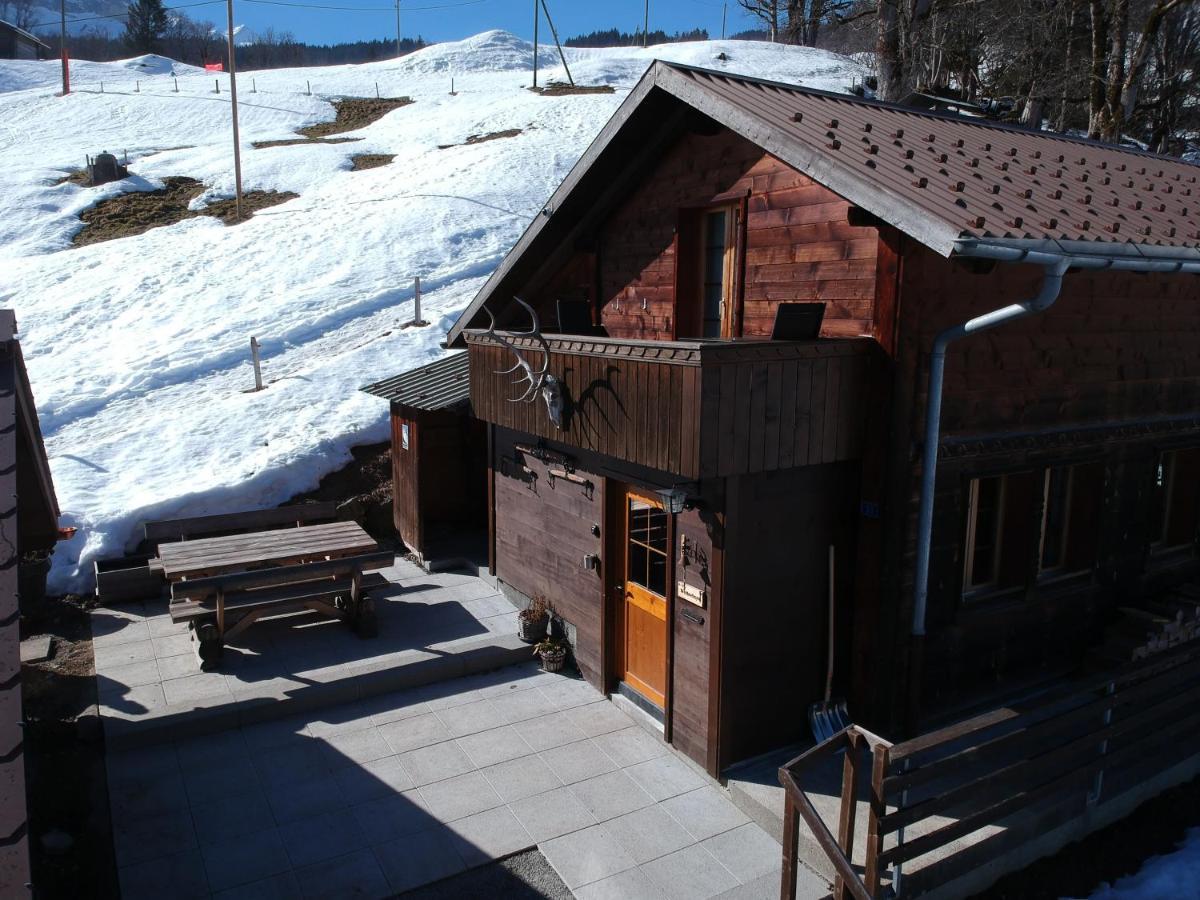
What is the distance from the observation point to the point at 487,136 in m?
35.9

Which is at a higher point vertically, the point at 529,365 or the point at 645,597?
the point at 529,365

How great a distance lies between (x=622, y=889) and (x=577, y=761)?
1.62 meters

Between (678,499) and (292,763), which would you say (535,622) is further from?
(678,499)

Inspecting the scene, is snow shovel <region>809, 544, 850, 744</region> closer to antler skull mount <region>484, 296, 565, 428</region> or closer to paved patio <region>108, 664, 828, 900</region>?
paved patio <region>108, 664, 828, 900</region>

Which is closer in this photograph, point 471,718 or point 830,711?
point 830,711

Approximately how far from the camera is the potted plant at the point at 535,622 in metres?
9.40

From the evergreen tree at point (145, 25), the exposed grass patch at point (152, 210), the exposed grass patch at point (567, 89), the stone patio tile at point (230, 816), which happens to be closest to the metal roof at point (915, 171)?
the stone patio tile at point (230, 816)

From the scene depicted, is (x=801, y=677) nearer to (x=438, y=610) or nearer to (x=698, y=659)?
(x=698, y=659)

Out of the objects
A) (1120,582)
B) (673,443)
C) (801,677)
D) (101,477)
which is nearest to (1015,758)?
(801,677)

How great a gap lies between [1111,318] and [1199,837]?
4.38m

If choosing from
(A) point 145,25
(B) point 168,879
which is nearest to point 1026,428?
(B) point 168,879

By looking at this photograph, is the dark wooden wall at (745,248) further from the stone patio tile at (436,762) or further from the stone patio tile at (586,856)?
the stone patio tile at (436,762)

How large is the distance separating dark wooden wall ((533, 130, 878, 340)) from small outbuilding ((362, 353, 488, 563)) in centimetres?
307

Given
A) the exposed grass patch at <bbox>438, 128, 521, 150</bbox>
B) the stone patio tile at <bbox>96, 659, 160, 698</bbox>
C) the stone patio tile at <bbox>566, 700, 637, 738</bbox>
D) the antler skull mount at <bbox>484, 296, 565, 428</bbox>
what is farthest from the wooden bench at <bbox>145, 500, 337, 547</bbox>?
the exposed grass patch at <bbox>438, 128, 521, 150</bbox>
